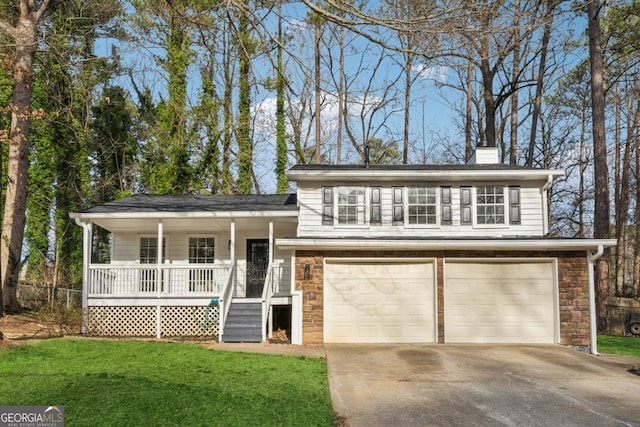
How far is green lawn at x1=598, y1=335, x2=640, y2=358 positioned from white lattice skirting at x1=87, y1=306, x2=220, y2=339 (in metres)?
9.95

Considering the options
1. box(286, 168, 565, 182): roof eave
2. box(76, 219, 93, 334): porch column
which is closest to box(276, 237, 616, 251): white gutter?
box(286, 168, 565, 182): roof eave

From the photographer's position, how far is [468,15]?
6.96m

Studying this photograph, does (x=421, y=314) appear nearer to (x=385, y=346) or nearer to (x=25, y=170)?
(x=385, y=346)

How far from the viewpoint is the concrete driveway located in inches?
267

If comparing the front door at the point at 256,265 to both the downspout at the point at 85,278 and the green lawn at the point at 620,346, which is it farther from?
the green lawn at the point at 620,346

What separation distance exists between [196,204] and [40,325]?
17.1ft

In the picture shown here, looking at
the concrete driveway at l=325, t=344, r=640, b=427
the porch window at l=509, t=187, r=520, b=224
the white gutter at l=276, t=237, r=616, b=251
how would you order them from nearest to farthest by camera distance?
1. the concrete driveway at l=325, t=344, r=640, b=427
2. the white gutter at l=276, t=237, r=616, b=251
3. the porch window at l=509, t=187, r=520, b=224

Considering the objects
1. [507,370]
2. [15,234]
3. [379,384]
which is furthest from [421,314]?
[15,234]

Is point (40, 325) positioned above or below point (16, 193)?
below

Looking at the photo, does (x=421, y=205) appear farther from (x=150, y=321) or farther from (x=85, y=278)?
(x=85, y=278)

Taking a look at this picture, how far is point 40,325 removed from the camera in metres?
14.0

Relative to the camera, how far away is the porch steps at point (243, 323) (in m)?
12.6

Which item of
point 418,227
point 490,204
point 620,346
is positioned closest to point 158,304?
point 418,227

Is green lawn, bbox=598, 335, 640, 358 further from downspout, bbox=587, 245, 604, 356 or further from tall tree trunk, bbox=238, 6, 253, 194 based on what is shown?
tall tree trunk, bbox=238, 6, 253, 194
